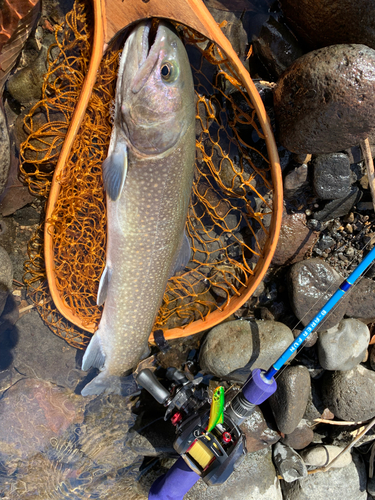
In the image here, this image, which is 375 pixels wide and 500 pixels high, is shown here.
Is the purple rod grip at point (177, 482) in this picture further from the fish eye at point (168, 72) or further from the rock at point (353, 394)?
the fish eye at point (168, 72)

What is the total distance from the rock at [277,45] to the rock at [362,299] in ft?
7.31

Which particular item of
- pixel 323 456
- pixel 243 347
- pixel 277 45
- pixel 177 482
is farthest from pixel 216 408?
pixel 277 45

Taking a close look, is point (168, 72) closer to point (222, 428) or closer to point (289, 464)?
point (222, 428)

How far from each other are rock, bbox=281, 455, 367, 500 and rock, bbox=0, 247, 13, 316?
11.9 ft

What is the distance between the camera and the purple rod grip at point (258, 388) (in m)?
2.45

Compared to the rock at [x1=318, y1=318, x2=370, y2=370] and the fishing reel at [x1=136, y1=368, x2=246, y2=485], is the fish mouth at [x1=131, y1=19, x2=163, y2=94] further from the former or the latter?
the rock at [x1=318, y1=318, x2=370, y2=370]

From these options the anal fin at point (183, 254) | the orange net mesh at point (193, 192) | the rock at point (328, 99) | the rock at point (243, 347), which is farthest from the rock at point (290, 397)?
the rock at point (328, 99)

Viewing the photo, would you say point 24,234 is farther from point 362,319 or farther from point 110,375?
point 362,319

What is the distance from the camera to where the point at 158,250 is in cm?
236

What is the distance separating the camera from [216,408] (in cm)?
230

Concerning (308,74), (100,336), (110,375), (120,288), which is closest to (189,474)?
(110,375)

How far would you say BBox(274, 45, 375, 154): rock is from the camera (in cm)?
224

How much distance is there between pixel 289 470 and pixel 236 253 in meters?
2.40

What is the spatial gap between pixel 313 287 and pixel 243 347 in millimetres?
928
